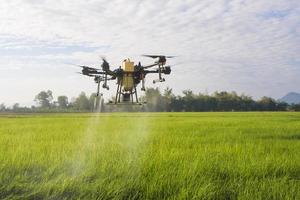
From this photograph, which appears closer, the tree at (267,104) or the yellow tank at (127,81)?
the yellow tank at (127,81)

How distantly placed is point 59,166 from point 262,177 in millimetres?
2982

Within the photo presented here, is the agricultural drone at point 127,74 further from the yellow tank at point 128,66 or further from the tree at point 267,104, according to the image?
the tree at point 267,104

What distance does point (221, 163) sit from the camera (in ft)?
25.4

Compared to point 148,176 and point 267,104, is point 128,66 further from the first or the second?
point 267,104

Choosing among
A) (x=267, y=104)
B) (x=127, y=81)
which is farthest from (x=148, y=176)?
(x=267, y=104)

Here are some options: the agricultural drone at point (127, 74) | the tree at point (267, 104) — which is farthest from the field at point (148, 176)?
the tree at point (267, 104)

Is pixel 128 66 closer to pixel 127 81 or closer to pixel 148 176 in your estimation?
pixel 127 81

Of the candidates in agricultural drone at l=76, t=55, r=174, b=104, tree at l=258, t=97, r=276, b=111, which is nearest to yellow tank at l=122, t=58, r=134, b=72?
agricultural drone at l=76, t=55, r=174, b=104

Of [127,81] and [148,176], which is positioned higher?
[127,81]

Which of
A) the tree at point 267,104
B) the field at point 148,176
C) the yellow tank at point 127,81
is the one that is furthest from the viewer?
the tree at point 267,104

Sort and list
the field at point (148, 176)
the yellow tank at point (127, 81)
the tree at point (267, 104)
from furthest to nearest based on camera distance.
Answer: the tree at point (267, 104) → the yellow tank at point (127, 81) → the field at point (148, 176)

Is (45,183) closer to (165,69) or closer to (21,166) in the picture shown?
(21,166)

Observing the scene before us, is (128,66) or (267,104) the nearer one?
(128,66)

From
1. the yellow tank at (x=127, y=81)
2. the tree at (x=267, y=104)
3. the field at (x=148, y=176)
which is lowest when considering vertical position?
the field at (x=148, y=176)
